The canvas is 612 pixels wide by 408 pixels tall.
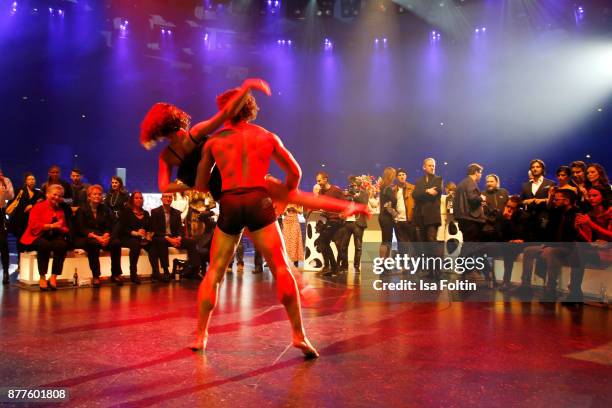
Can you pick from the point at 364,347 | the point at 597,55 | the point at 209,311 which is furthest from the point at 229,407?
the point at 597,55

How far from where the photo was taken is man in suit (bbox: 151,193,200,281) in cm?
780

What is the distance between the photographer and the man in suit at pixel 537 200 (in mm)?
6547

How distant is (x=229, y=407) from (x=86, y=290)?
4.99 m

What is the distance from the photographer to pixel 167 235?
26.3 ft

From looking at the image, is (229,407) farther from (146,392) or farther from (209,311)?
(209,311)

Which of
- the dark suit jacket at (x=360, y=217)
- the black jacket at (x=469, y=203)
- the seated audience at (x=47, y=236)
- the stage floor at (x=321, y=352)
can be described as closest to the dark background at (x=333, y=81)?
the seated audience at (x=47, y=236)

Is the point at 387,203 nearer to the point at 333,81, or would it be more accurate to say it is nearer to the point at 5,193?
the point at 5,193

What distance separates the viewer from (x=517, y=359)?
346cm

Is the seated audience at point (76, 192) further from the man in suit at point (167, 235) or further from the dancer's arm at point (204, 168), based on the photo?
the dancer's arm at point (204, 168)

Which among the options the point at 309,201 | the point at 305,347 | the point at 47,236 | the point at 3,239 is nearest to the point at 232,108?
the point at 309,201

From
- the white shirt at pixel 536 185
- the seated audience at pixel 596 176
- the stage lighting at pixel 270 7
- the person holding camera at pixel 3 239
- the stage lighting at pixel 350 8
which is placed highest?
the stage lighting at pixel 270 7

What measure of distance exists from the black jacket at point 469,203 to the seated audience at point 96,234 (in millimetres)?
5033

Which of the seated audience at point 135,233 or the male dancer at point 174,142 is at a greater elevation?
the male dancer at point 174,142

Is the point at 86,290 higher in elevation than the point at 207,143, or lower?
lower
